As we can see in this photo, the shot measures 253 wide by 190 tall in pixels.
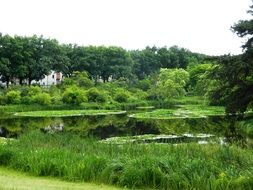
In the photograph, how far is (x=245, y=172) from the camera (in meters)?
9.71

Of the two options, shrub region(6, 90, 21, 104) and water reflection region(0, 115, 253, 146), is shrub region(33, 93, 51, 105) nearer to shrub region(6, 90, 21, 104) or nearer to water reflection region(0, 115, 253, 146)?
shrub region(6, 90, 21, 104)

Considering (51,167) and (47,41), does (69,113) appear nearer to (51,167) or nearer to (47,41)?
(47,41)

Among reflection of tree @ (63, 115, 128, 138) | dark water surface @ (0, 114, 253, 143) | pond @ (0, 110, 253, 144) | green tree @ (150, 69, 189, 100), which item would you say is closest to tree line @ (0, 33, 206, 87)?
green tree @ (150, 69, 189, 100)

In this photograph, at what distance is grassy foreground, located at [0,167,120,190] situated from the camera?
9500mm

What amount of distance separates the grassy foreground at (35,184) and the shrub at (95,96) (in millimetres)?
47666

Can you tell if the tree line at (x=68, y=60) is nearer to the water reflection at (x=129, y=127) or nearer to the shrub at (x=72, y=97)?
the shrub at (x=72, y=97)

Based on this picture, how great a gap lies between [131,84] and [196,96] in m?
12.9

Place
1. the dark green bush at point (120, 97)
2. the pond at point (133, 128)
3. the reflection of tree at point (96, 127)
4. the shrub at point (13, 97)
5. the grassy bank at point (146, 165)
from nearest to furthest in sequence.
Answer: the grassy bank at point (146, 165), the pond at point (133, 128), the reflection of tree at point (96, 127), the shrub at point (13, 97), the dark green bush at point (120, 97)

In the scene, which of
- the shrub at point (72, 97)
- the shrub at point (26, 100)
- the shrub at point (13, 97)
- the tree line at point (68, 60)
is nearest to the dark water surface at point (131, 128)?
the shrub at point (13, 97)

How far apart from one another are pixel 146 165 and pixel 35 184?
102 inches

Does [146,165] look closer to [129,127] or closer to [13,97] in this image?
[129,127]

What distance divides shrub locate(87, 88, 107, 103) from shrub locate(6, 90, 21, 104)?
949cm

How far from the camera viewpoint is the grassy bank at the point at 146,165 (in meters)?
9.92

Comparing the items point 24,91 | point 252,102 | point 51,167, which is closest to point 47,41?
point 24,91
